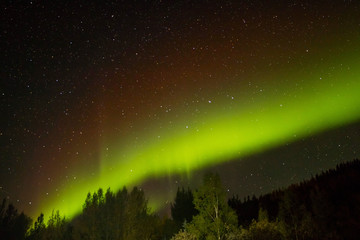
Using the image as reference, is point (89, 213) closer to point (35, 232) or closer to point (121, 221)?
point (121, 221)

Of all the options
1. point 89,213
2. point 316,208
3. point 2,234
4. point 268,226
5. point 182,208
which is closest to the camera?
point 89,213

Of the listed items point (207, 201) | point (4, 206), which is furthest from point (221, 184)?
point (4, 206)

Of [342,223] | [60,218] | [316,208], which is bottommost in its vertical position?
[342,223]

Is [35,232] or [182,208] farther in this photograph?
[182,208]

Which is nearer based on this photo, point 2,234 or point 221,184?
point 221,184

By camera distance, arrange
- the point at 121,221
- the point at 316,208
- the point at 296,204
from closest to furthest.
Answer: the point at 121,221 → the point at 296,204 → the point at 316,208

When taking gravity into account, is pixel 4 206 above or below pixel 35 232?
above

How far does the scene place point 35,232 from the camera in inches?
2002

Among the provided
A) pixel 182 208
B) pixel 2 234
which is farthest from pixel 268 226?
pixel 2 234

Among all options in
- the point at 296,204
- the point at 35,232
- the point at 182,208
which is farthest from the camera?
the point at 182,208

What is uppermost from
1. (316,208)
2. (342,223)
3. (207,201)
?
(207,201)

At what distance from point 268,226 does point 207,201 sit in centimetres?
1313

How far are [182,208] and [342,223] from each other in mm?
34615

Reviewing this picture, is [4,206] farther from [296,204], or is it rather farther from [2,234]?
[296,204]
